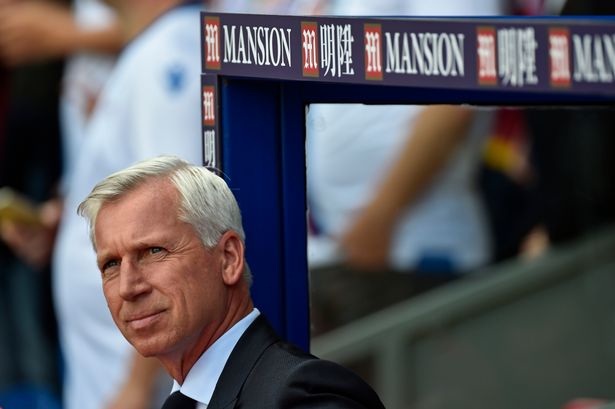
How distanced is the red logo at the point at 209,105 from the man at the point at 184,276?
0.74ft

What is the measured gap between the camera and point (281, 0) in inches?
187

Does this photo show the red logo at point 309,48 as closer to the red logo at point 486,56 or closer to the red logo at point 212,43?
the red logo at point 212,43

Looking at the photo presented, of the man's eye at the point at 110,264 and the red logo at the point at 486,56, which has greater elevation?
the red logo at the point at 486,56

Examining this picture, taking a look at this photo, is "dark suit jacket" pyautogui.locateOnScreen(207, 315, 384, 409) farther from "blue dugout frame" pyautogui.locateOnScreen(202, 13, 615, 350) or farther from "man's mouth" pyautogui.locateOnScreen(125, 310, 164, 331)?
"blue dugout frame" pyautogui.locateOnScreen(202, 13, 615, 350)

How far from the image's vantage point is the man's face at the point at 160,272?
236cm

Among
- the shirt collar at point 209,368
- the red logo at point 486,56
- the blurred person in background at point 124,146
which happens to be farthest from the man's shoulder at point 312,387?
the blurred person in background at point 124,146

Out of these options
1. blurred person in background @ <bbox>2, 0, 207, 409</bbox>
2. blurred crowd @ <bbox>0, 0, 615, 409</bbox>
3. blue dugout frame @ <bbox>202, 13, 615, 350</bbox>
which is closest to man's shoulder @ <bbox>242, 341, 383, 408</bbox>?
blue dugout frame @ <bbox>202, 13, 615, 350</bbox>

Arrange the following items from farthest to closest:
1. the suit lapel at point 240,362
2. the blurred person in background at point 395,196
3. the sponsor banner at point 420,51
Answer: the blurred person in background at point 395,196 → the suit lapel at point 240,362 → the sponsor banner at point 420,51

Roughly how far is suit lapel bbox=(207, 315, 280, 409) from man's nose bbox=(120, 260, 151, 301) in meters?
0.19

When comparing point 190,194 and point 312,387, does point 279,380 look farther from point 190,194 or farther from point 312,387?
point 190,194

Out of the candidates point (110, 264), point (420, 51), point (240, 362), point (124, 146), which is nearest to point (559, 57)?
point (420, 51)

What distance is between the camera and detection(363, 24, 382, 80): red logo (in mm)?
2195

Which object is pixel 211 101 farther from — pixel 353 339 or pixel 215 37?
pixel 353 339

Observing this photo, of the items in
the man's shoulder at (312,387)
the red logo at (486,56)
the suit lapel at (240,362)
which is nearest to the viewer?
the red logo at (486,56)
